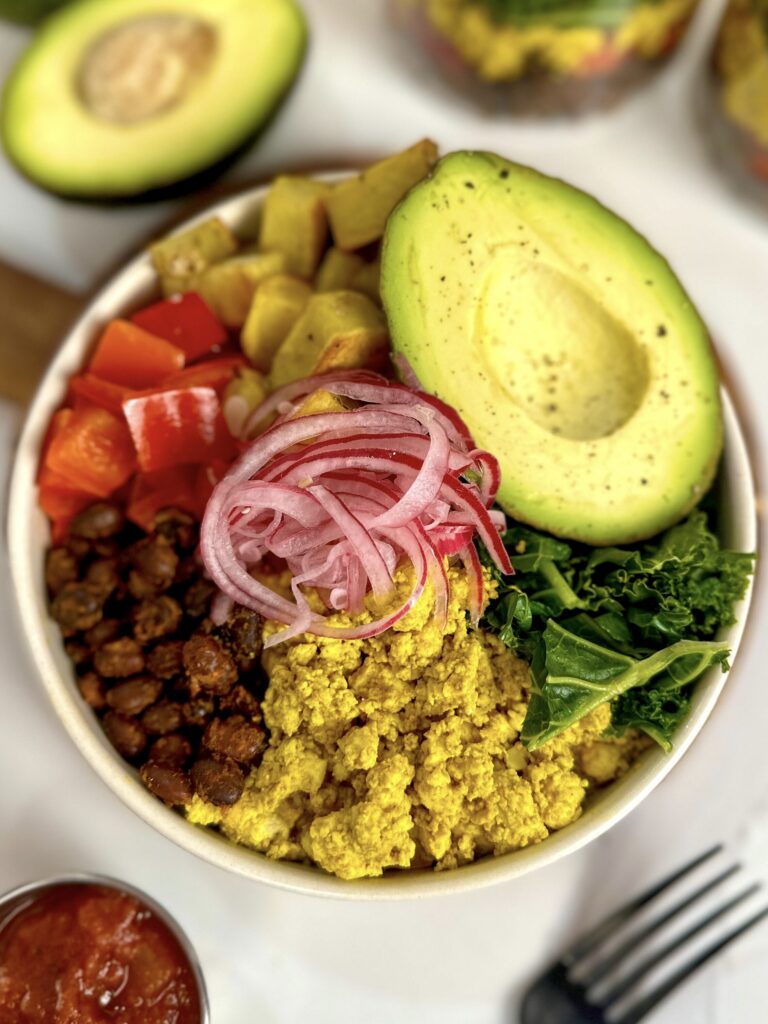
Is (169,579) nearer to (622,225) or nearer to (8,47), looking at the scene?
(622,225)

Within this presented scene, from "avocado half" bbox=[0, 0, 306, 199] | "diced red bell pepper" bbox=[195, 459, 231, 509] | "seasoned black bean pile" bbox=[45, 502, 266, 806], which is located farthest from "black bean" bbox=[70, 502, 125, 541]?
"avocado half" bbox=[0, 0, 306, 199]

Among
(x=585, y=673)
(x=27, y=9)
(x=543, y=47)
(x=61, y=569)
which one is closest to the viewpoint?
(x=585, y=673)

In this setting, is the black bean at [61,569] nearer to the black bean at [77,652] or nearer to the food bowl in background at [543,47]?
the black bean at [77,652]

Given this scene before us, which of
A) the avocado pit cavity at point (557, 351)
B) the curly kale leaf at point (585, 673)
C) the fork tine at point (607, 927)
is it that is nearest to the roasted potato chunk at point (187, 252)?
the avocado pit cavity at point (557, 351)

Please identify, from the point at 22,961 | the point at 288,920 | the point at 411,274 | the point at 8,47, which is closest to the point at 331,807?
the point at 288,920

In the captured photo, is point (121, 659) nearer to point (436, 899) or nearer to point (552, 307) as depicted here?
point (436, 899)

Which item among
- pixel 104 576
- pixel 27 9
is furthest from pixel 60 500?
pixel 27 9
